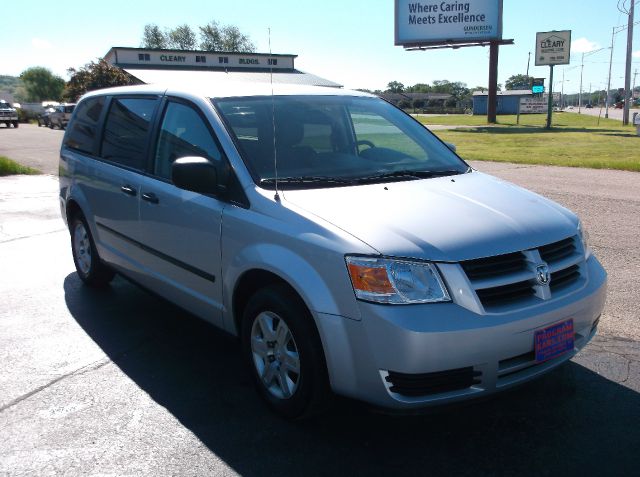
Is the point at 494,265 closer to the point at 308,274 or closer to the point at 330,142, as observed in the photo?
the point at 308,274

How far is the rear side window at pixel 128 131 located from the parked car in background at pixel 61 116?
128 feet

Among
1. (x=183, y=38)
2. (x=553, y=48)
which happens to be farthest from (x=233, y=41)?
(x=553, y=48)

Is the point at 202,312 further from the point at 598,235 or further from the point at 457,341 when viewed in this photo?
the point at 598,235

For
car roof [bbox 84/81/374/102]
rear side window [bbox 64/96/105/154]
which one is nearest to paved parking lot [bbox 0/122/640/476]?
rear side window [bbox 64/96/105/154]

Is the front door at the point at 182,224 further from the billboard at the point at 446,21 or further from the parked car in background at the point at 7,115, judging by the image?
the parked car in background at the point at 7,115

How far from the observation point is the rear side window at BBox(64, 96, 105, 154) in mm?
5602

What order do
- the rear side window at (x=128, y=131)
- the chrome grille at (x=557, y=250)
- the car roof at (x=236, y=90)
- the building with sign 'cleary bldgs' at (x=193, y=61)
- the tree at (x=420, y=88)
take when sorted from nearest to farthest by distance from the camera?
the chrome grille at (x=557, y=250) < the car roof at (x=236, y=90) < the rear side window at (x=128, y=131) < the building with sign 'cleary bldgs' at (x=193, y=61) < the tree at (x=420, y=88)

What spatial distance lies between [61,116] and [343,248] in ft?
143

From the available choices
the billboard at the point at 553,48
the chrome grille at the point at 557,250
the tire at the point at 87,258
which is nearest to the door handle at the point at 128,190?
the tire at the point at 87,258

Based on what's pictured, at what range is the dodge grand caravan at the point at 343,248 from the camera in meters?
2.89

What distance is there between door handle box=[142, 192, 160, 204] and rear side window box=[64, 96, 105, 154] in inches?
55.6

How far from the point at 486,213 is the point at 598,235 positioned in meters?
4.84

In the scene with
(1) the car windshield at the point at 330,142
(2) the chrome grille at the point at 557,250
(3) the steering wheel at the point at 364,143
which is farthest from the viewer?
(3) the steering wheel at the point at 364,143

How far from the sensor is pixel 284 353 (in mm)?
3369
